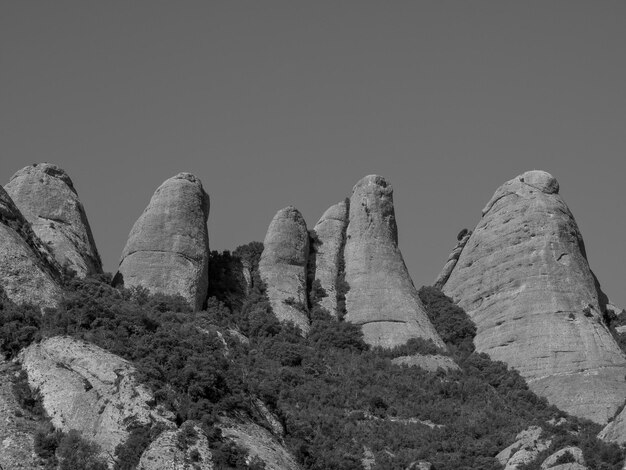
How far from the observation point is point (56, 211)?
70.9 meters

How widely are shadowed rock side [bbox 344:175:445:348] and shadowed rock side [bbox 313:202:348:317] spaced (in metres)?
0.64

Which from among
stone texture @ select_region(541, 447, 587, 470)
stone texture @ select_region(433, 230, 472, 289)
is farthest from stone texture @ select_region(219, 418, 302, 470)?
stone texture @ select_region(433, 230, 472, 289)

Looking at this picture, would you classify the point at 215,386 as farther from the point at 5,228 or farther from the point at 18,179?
the point at 18,179

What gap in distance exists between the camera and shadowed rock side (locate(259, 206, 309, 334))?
72.1 m

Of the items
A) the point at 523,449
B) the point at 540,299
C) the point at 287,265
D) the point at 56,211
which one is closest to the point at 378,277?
the point at 287,265

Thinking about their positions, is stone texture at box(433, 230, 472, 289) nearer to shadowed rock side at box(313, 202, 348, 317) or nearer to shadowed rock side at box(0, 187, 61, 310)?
shadowed rock side at box(313, 202, 348, 317)

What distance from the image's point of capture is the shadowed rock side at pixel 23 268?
185 ft

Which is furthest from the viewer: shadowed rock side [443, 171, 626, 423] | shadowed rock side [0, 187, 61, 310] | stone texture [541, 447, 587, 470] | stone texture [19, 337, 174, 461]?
shadowed rock side [443, 171, 626, 423]

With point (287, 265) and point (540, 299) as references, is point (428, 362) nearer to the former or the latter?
point (540, 299)

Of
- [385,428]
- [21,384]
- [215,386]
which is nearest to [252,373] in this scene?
[385,428]

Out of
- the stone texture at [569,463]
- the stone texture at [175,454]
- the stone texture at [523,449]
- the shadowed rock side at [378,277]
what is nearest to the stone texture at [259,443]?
the stone texture at [175,454]

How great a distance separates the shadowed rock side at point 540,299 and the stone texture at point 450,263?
1.19 metres

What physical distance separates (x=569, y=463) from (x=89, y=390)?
54.7 ft

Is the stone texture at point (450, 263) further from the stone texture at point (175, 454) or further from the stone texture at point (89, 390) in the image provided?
the stone texture at point (175, 454)
